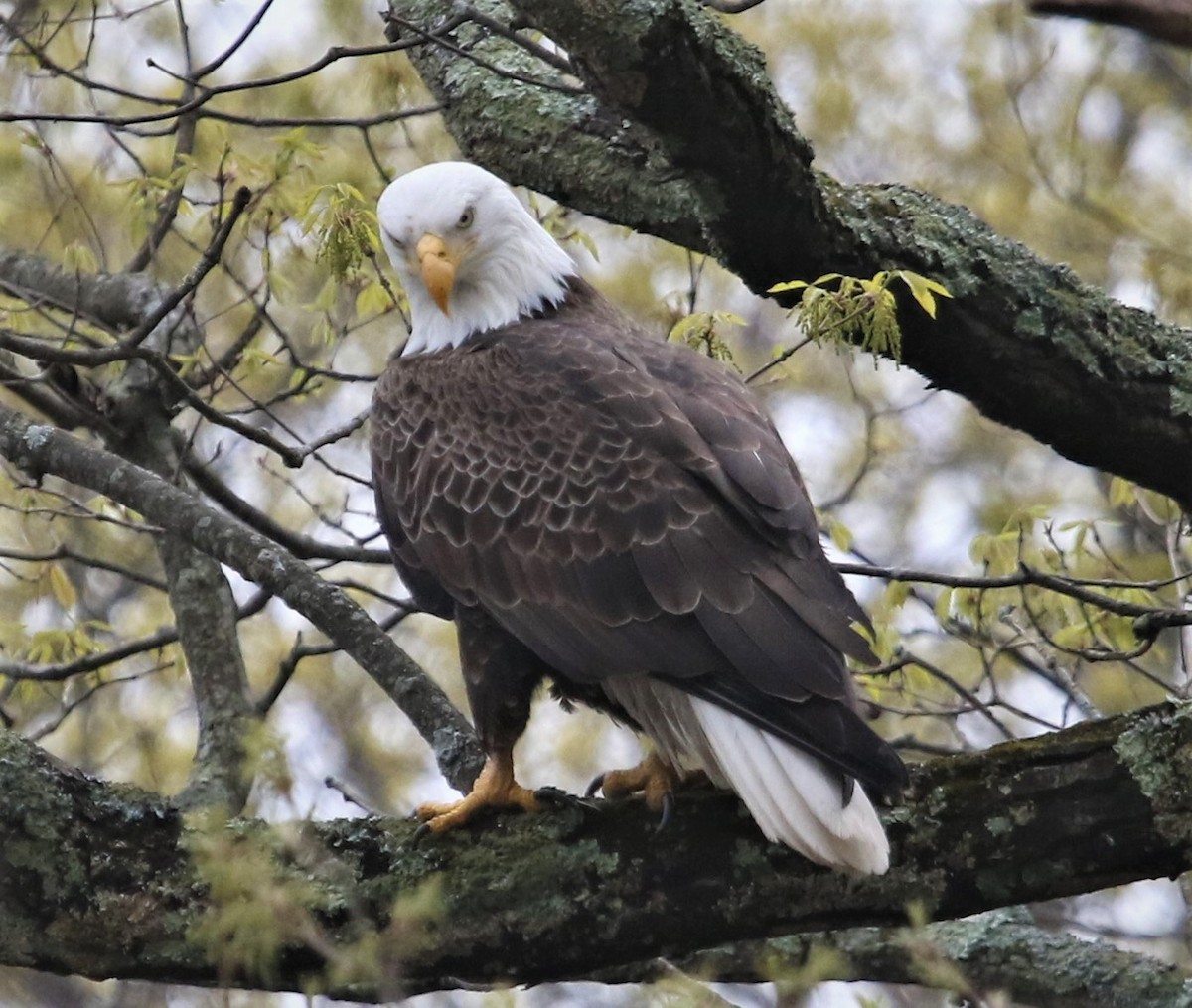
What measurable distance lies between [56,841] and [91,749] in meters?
6.51

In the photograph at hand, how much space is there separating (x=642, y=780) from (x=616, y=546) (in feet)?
1.99

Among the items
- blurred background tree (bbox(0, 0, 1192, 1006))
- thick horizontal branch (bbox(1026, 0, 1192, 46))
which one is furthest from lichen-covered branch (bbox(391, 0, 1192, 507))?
thick horizontal branch (bbox(1026, 0, 1192, 46))

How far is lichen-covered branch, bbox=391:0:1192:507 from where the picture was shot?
405 cm

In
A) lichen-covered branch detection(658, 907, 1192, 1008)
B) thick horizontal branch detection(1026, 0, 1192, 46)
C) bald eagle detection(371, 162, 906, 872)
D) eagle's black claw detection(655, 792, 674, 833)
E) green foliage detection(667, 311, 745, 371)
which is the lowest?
lichen-covered branch detection(658, 907, 1192, 1008)

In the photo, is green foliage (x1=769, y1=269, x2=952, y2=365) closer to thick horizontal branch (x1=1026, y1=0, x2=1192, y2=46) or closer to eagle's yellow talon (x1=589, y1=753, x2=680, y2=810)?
eagle's yellow talon (x1=589, y1=753, x2=680, y2=810)

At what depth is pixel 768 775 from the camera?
387cm

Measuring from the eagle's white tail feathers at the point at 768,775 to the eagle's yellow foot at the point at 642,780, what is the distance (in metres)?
0.04

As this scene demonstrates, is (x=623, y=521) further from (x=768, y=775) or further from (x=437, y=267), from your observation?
(x=437, y=267)

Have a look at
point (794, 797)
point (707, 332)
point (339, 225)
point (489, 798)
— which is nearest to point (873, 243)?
point (707, 332)

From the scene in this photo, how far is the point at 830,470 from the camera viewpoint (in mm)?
10875

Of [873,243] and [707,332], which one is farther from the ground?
[707,332]

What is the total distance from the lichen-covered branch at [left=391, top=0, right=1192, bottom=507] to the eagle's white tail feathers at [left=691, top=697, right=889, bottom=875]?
3.78 ft

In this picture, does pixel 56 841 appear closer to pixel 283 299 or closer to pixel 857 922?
pixel 857 922

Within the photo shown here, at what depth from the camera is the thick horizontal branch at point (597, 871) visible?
3.63 m
